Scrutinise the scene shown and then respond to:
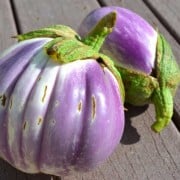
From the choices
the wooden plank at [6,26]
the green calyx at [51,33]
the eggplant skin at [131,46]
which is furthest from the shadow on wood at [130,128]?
the wooden plank at [6,26]

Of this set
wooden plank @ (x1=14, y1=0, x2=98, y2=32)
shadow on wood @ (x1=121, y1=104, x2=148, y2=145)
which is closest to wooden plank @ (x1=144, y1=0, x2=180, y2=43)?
wooden plank @ (x1=14, y1=0, x2=98, y2=32)

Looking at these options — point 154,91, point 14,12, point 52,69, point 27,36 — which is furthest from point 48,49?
point 14,12

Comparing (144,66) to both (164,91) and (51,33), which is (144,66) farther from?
(51,33)

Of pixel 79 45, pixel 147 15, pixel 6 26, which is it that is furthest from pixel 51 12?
pixel 79 45

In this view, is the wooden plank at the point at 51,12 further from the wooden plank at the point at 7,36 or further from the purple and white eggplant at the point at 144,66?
the purple and white eggplant at the point at 144,66

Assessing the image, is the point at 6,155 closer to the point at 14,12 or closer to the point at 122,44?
the point at 122,44

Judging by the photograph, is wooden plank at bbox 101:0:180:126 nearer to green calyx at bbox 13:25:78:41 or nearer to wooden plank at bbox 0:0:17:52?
wooden plank at bbox 0:0:17:52
